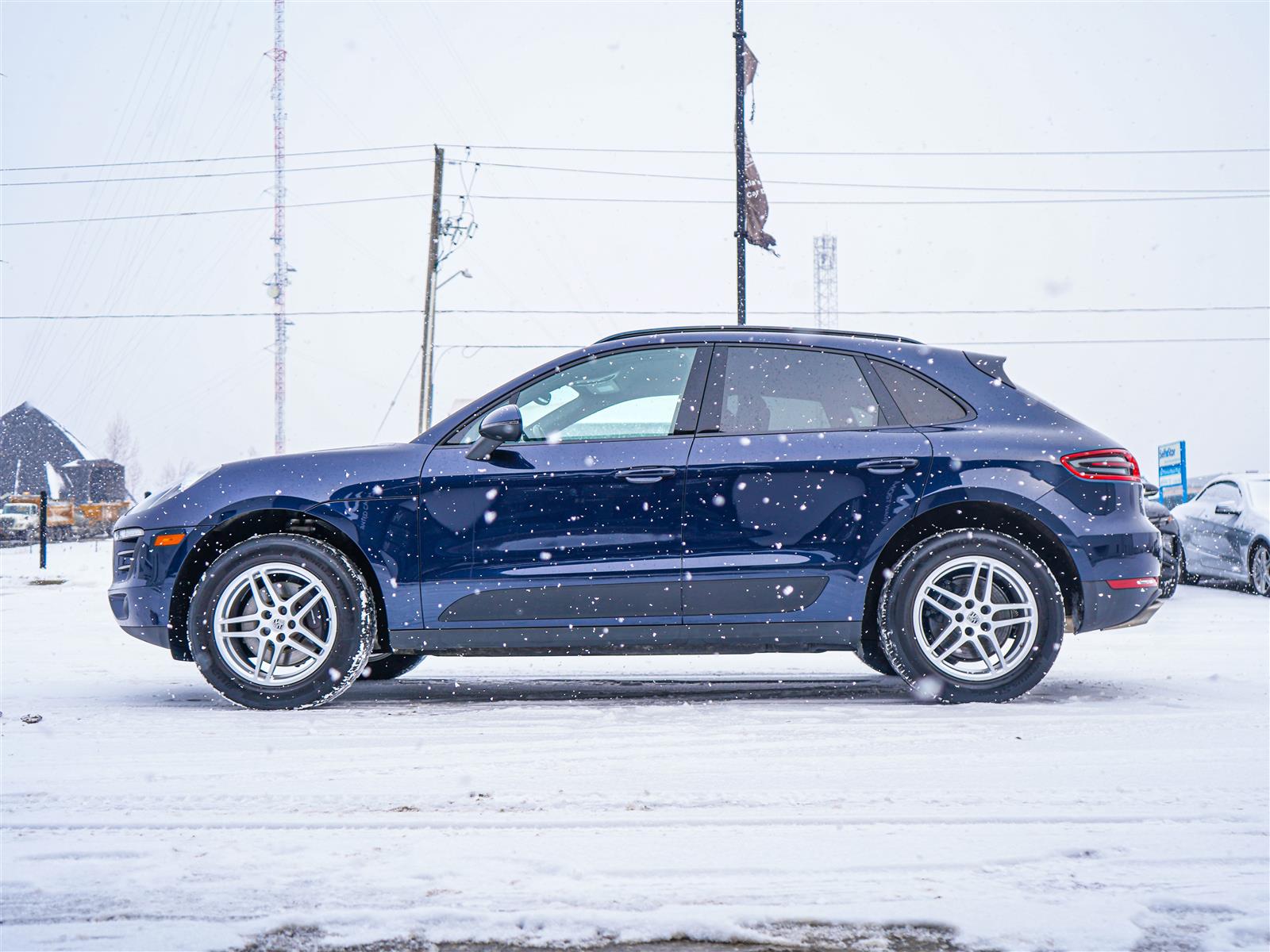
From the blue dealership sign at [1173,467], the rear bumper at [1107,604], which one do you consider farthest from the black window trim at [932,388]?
the blue dealership sign at [1173,467]

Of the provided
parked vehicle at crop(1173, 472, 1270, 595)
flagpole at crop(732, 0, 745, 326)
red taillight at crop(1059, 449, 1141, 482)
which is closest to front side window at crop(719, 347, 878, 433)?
red taillight at crop(1059, 449, 1141, 482)

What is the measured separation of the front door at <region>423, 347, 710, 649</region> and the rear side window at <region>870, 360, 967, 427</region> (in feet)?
3.25

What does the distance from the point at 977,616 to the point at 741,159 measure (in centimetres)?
1301

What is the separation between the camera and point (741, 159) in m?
16.6

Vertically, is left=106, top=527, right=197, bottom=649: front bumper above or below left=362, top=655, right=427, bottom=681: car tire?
above

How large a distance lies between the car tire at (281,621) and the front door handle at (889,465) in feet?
7.47

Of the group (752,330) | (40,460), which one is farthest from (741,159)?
(40,460)

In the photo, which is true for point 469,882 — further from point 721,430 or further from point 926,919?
point 721,430

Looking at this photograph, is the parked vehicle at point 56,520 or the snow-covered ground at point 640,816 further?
the parked vehicle at point 56,520

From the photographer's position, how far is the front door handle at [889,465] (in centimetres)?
479

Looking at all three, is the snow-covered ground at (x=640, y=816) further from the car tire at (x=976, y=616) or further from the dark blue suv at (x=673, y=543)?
the dark blue suv at (x=673, y=543)

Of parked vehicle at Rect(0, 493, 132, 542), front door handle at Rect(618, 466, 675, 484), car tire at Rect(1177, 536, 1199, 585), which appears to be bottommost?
parked vehicle at Rect(0, 493, 132, 542)

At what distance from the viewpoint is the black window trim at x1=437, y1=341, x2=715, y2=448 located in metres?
4.88

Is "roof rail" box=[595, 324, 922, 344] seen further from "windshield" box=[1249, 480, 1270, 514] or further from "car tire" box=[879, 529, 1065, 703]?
"windshield" box=[1249, 480, 1270, 514]
